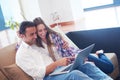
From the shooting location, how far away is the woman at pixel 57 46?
7.57ft

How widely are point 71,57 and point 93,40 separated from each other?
2.60ft

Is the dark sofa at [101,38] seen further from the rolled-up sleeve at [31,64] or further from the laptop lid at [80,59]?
the rolled-up sleeve at [31,64]

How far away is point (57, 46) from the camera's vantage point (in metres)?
2.46

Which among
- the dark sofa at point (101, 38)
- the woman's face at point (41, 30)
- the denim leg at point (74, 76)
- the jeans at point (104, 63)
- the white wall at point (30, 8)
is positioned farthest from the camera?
the white wall at point (30, 8)

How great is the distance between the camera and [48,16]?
6.08 metres

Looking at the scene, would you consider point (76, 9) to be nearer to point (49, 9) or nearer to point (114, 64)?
point (49, 9)

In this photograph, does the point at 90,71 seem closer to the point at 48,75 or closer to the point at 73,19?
the point at 48,75

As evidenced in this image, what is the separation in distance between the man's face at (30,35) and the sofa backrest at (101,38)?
1.03 metres

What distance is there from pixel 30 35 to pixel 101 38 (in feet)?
3.71

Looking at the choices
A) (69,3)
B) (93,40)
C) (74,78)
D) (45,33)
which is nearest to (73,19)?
(69,3)

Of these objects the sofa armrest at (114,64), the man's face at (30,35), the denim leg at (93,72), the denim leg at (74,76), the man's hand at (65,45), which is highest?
the man's face at (30,35)

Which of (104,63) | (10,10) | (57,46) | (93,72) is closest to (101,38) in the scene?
(104,63)

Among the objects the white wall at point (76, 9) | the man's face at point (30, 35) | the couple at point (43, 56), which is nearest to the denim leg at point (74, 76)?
the couple at point (43, 56)

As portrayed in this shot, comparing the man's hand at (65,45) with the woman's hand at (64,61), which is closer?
the woman's hand at (64,61)
